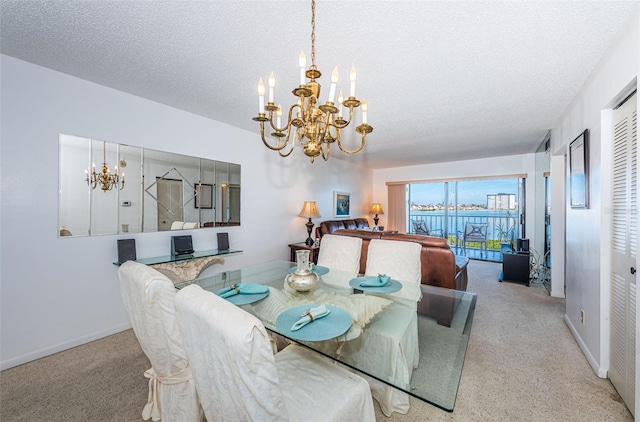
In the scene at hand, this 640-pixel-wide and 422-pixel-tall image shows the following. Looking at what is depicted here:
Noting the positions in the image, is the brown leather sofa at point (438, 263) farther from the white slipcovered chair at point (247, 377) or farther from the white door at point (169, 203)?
the white door at point (169, 203)

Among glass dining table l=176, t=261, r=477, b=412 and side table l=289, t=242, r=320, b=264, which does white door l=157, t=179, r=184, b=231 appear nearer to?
glass dining table l=176, t=261, r=477, b=412

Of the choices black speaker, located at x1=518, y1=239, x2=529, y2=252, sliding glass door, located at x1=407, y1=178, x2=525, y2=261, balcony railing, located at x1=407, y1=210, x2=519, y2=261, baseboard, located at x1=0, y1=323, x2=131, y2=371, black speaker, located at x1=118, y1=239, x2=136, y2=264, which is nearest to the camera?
baseboard, located at x1=0, y1=323, x2=131, y2=371

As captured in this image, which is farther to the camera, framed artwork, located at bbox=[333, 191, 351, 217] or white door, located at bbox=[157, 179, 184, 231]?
framed artwork, located at bbox=[333, 191, 351, 217]

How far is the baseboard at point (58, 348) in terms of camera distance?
1955mm

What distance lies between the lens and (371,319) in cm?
147

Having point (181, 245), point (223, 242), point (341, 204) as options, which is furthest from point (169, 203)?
point (341, 204)

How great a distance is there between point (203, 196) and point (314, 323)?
96.4 inches

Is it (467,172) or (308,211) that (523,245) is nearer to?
(467,172)

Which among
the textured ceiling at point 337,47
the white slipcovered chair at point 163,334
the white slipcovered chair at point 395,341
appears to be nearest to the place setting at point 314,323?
the white slipcovered chair at point 395,341

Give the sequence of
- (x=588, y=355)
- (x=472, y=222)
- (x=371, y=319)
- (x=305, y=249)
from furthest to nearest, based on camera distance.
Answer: (x=472, y=222) < (x=305, y=249) < (x=588, y=355) < (x=371, y=319)

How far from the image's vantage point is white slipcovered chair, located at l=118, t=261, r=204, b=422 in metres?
1.15

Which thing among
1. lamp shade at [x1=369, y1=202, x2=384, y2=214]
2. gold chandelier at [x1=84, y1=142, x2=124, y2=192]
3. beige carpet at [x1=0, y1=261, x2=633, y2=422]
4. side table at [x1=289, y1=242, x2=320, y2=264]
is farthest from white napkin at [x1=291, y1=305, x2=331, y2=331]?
lamp shade at [x1=369, y1=202, x2=384, y2=214]

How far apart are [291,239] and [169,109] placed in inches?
97.8

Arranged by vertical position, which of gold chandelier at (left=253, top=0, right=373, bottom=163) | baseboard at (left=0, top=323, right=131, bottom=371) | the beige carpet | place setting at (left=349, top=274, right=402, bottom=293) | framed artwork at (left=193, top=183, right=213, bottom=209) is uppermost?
gold chandelier at (left=253, top=0, right=373, bottom=163)
